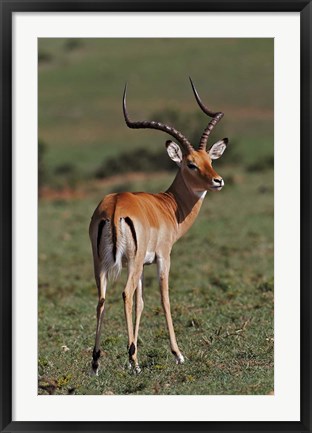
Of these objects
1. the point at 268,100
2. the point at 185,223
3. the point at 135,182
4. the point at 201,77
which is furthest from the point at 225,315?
the point at 201,77

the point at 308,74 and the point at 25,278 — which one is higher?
the point at 308,74

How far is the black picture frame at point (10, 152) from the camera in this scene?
6.38 metres

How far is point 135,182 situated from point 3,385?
661 inches

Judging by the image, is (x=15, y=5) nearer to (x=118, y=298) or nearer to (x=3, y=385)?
(x=3, y=385)

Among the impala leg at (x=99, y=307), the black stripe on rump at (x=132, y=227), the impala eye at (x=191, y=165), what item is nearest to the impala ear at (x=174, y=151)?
the impala eye at (x=191, y=165)

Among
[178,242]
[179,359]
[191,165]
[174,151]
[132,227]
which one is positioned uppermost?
[174,151]

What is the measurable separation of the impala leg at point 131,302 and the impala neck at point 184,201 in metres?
1.22

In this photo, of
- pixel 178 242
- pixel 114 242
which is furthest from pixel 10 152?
pixel 178 242

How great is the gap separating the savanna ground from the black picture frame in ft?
2.23

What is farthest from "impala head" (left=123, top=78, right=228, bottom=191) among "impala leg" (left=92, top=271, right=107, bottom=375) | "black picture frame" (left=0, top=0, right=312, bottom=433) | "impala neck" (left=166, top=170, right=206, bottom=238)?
"black picture frame" (left=0, top=0, right=312, bottom=433)

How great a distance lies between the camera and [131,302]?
7.33m

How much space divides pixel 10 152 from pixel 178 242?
8.78 m

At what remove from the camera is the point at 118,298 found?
38.0 feet

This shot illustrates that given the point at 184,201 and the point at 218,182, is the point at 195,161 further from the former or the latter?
the point at 184,201
